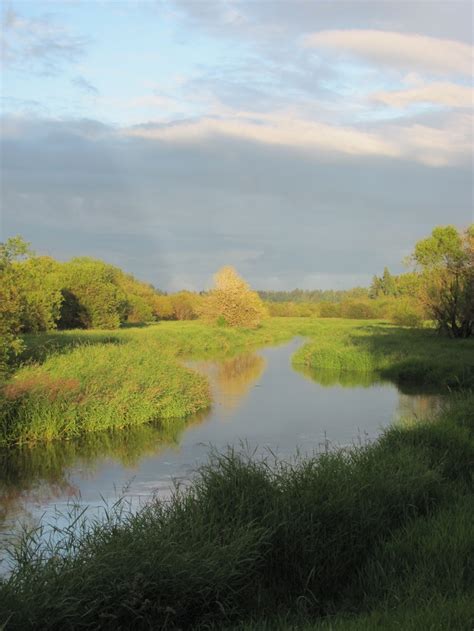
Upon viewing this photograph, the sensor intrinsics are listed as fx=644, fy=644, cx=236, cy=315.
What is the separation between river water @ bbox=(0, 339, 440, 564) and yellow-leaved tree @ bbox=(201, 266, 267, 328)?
26.5 meters

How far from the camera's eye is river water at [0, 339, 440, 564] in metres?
8.73

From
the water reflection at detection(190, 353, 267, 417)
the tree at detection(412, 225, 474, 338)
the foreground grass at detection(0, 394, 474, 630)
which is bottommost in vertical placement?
the water reflection at detection(190, 353, 267, 417)

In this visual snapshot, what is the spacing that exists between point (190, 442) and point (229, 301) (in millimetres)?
35944

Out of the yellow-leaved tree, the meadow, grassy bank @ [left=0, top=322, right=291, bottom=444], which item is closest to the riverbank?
grassy bank @ [left=0, top=322, right=291, bottom=444]

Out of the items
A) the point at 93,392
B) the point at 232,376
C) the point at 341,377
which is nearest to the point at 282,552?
the point at 93,392

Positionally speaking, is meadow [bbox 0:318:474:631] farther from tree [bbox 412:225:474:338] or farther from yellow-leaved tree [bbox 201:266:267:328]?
yellow-leaved tree [bbox 201:266:267:328]

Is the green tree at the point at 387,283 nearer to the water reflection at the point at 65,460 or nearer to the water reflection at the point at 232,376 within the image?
the water reflection at the point at 232,376

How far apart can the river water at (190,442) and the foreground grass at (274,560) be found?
1.47m

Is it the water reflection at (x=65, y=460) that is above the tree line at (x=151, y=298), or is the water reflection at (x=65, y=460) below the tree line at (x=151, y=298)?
below

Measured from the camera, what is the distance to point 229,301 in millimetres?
48094

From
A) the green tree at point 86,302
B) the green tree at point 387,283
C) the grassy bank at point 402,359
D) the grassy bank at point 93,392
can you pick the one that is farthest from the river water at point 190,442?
the green tree at point 387,283

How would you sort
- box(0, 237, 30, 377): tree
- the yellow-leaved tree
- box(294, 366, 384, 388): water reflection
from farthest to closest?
the yellow-leaved tree → box(294, 366, 384, 388): water reflection → box(0, 237, 30, 377): tree

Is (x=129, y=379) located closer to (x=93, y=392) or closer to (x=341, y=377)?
(x=93, y=392)

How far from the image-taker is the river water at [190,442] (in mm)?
8727
